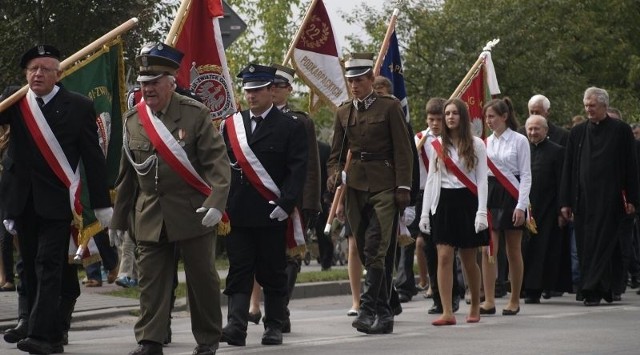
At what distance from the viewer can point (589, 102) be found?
1513 cm

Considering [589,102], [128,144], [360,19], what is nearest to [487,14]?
[360,19]

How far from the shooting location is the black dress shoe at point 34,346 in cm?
996

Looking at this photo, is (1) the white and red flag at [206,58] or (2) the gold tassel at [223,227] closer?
(2) the gold tassel at [223,227]

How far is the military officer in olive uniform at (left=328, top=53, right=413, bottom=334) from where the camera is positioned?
11.8 meters

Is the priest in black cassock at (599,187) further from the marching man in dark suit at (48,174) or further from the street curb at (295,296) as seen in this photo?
the marching man in dark suit at (48,174)

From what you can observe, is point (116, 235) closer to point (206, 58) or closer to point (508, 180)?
point (206, 58)

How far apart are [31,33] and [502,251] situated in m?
6.56

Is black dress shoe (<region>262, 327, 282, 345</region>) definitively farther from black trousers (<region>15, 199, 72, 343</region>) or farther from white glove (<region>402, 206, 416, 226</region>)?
white glove (<region>402, 206, 416, 226</region>)

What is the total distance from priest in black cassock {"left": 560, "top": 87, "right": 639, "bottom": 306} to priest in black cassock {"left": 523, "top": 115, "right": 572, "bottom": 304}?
35 cm

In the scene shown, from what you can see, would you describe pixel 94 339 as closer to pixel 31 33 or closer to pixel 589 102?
pixel 589 102

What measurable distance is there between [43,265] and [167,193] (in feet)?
→ 3.82

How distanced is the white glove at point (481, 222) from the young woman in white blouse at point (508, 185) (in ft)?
4.38

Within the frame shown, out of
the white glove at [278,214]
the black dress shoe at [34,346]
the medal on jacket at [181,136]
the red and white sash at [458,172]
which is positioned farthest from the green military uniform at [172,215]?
the red and white sash at [458,172]

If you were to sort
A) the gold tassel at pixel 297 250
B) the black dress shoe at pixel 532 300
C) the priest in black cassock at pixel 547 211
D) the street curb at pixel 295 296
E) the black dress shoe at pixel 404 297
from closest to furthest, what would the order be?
the gold tassel at pixel 297 250
the street curb at pixel 295 296
the black dress shoe at pixel 532 300
the priest in black cassock at pixel 547 211
the black dress shoe at pixel 404 297
